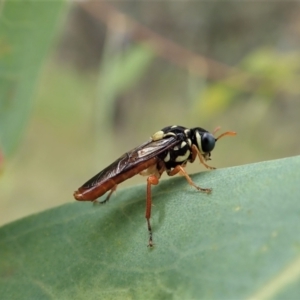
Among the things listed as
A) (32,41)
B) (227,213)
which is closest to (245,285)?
(227,213)

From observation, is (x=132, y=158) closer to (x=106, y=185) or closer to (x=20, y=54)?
(x=106, y=185)

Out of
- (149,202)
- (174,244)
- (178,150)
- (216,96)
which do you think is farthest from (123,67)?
(174,244)

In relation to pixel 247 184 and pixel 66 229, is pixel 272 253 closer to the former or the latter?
pixel 247 184

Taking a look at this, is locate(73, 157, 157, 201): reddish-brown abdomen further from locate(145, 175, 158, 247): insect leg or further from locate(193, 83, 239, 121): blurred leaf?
locate(193, 83, 239, 121): blurred leaf

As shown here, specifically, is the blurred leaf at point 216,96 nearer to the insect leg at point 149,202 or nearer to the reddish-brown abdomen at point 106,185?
the reddish-brown abdomen at point 106,185

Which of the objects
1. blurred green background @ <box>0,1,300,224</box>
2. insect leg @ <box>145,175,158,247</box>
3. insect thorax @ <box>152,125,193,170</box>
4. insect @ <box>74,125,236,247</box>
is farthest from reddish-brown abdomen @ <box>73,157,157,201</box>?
blurred green background @ <box>0,1,300,224</box>
